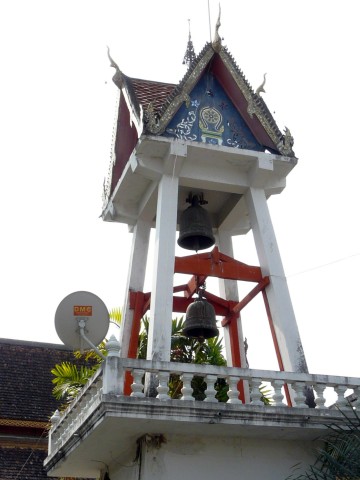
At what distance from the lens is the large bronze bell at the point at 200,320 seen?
1123cm

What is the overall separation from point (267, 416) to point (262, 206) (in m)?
4.14

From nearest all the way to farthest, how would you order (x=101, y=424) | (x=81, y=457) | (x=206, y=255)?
(x=101, y=424) → (x=81, y=457) → (x=206, y=255)

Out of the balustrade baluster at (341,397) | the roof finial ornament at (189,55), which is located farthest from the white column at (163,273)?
the roof finial ornament at (189,55)

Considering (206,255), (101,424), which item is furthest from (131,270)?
(101,424)

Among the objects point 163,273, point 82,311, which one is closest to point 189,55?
point 163,273

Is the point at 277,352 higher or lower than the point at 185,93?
lower

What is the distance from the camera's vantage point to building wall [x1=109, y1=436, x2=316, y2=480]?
29.7ft

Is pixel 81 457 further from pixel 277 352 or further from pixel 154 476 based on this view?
pixel 277 352

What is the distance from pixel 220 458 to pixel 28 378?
30.6 feet

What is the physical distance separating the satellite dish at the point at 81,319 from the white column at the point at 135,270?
2.10 meters

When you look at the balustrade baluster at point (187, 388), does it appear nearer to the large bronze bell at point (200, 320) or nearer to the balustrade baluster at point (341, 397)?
the balustrade baluster at point (341, 397)

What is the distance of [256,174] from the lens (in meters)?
11.9

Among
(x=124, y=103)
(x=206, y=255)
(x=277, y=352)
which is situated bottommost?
(x=277, y=352)

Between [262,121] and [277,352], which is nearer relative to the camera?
[277,352]
